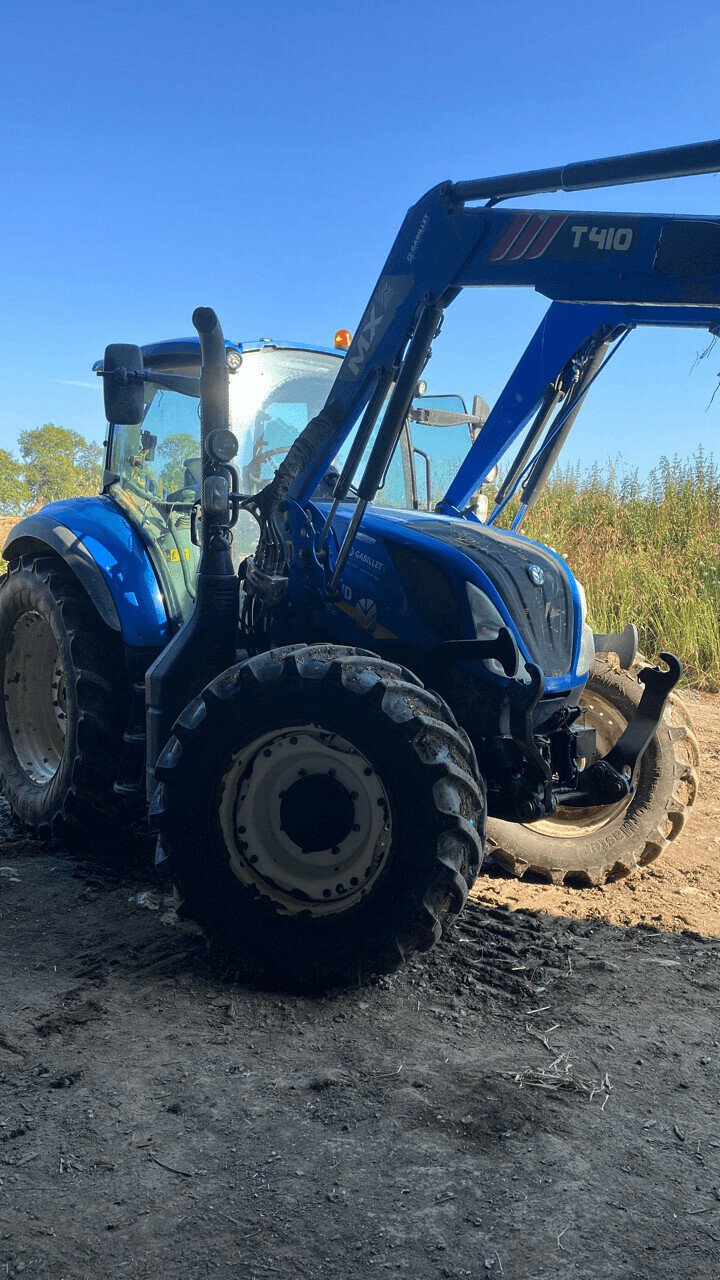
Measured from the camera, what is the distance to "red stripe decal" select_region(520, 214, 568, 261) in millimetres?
3842

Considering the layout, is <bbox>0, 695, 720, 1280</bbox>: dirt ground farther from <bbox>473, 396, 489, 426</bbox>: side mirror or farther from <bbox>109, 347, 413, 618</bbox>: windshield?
<bbox>473, 396, 489, 426</bbox>: side mirror

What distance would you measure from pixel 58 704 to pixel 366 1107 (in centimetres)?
281

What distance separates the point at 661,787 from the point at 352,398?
2284 millimetres

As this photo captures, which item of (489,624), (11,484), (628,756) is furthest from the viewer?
(11,484)

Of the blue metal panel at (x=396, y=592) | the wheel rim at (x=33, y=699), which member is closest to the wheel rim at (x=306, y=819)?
the blue metal panel at (x=396, y=592)

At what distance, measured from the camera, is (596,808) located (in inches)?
200

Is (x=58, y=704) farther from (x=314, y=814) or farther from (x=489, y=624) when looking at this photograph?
(x=489, y=624)

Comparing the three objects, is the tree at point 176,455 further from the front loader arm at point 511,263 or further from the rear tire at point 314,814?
the rear tire at point 314,814

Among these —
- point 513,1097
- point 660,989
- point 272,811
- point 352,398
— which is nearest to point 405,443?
point 352,398

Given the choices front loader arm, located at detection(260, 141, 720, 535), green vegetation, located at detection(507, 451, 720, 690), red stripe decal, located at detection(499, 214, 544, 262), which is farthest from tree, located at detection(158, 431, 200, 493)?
green vegetation, located at detection(507, 451, 720, 690)

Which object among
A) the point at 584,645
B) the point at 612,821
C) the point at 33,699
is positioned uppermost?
the point at 584,645

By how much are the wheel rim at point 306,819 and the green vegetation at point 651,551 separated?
6.56 meters

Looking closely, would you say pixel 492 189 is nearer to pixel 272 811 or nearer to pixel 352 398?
pixel 352 398

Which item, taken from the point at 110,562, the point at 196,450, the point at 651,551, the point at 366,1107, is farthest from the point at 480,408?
the point at 651,551
